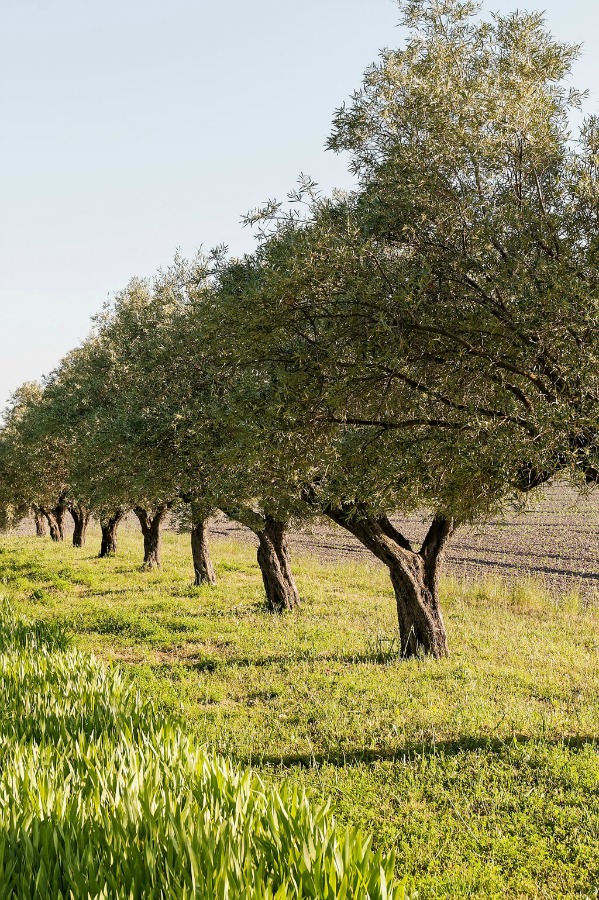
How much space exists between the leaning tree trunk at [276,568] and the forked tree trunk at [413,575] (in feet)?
19.9

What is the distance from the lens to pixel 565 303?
7.99m

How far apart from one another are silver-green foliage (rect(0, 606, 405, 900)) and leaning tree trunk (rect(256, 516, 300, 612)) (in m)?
15.3

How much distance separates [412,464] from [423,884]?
517 cm

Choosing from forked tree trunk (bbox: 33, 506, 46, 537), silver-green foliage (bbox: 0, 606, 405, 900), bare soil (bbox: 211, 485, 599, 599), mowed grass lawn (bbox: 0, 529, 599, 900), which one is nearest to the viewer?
silver-green foliage (bbox: 0, 606, 405, 900)

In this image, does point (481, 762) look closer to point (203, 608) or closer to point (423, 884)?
point (423, 884)

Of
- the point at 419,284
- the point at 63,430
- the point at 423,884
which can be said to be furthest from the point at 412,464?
the point at 63,430

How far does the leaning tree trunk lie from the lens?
74.0 ft

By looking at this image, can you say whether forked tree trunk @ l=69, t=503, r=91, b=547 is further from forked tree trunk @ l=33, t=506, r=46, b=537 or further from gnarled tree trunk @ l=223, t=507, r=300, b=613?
gnarled tree trunk @ l=223, t=507, r=300, b=613

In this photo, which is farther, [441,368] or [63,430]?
[63,430]

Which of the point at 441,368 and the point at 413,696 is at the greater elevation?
the point at 441,368

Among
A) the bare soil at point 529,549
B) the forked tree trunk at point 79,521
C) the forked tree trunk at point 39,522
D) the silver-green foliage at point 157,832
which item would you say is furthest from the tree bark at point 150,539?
the silver-green foliage at point 157,832

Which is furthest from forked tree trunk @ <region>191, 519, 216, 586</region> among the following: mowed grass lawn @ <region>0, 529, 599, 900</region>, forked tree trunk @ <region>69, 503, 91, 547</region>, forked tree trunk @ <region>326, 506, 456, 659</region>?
forked tree trunk @ <region>69, 503, 91, 547</region>

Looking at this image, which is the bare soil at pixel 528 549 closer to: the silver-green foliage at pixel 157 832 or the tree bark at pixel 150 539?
the tree bark at pixel 150 539

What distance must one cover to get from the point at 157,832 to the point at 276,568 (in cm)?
1772
